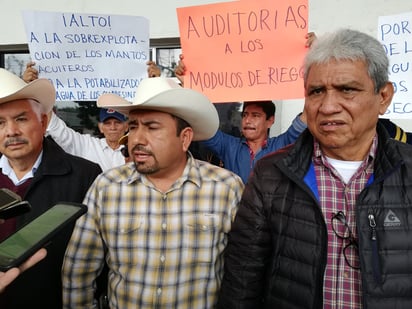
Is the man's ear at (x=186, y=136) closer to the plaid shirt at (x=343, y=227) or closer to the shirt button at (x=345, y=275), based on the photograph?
A: the plaid shirt at (x=343, y=227)

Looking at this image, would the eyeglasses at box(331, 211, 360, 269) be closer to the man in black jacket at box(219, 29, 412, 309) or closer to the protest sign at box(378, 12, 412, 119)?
the man in black jacket at box(219, 29, 412, 309)

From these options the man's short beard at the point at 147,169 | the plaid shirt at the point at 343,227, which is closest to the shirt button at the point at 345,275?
the plaid shirt at the point at 343,227

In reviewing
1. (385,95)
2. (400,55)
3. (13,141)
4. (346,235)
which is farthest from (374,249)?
(13,141)

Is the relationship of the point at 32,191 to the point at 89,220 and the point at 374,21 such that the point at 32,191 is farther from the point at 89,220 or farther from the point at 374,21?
the point at 374,21

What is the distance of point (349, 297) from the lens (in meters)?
1.35

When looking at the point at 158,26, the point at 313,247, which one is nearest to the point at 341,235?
the point at 313,247

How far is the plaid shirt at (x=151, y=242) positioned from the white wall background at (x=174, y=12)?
97.4 inches

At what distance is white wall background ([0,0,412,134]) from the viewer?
3.69 meters

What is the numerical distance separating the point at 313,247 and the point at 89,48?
93.6 inches

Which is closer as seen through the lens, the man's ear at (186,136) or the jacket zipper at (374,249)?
the jacket zipper at (374,249)

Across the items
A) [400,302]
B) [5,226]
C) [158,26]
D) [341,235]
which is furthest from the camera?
[158,26]

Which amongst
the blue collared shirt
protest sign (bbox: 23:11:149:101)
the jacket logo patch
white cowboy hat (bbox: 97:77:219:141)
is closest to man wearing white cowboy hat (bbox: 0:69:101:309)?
white cowboy hat (bbox: 97:77:219:141)

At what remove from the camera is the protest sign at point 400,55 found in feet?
7.86

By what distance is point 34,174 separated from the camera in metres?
2.10
